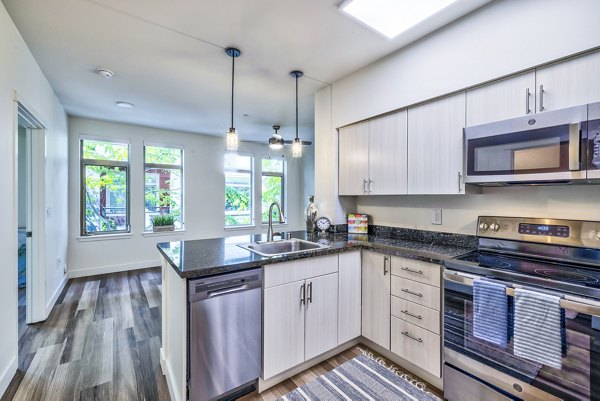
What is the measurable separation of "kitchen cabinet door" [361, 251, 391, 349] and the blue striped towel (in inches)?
25.6

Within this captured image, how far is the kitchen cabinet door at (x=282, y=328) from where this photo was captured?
1776 millimetres

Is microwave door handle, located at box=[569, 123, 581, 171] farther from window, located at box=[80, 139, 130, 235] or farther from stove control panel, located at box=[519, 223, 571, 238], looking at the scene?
window, located at box=[80, 139, 130, 235]

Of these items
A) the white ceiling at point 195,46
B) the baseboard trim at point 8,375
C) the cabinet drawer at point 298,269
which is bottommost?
the baseboard trim at point 8,375

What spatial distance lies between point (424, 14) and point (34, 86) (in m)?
3.37

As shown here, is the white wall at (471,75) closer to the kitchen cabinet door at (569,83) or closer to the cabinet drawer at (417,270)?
the kitchen cabinet door at (569,83)

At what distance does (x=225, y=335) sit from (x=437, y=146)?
6.63 ft

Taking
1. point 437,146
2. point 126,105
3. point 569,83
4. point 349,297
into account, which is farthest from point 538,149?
point 126,105

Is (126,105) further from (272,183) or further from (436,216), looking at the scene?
(436,216)

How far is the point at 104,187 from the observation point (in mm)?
4562

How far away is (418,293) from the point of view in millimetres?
1894

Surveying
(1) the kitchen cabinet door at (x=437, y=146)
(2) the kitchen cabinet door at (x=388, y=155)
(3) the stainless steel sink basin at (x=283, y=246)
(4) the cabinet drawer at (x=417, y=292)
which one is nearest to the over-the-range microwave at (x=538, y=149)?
(1) the kitchen cabinet door at (x=437, y=146)

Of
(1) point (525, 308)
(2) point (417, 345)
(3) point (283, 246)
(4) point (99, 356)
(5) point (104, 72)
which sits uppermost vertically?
(5) point (104, 72)

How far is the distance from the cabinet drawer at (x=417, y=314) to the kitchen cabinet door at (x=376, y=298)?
0.08m

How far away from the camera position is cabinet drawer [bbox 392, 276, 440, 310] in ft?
5.94
